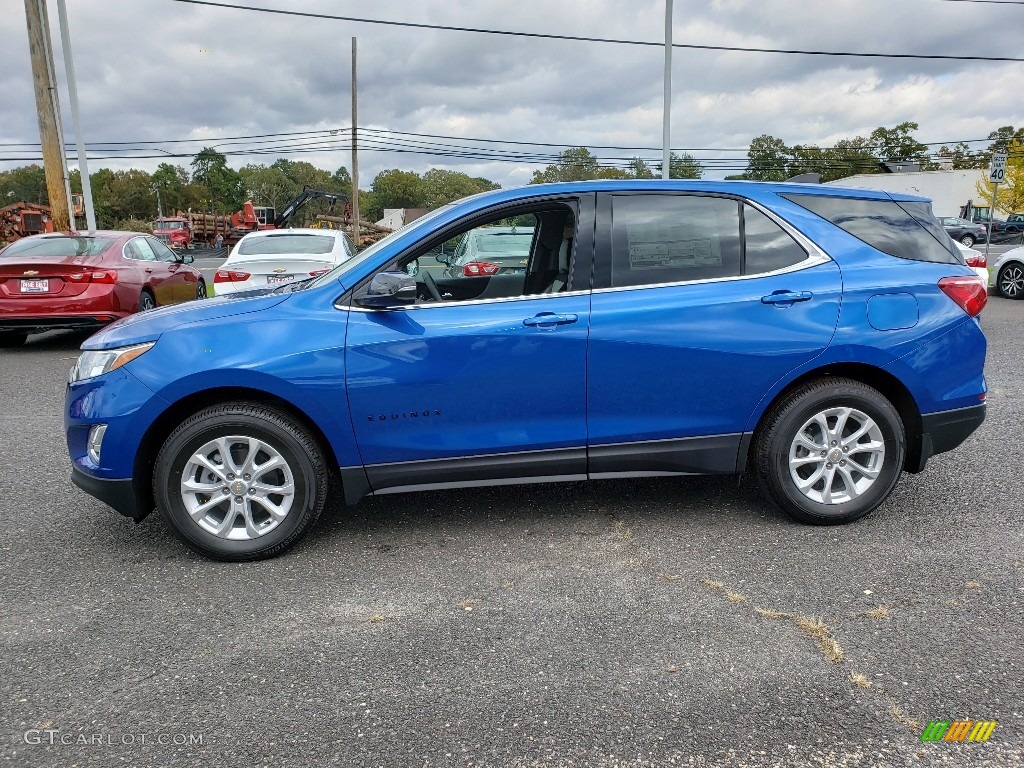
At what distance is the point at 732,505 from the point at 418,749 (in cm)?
249

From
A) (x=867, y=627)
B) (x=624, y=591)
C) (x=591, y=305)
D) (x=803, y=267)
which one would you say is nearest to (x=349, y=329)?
(x=591, y=305)

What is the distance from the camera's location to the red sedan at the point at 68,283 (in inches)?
356

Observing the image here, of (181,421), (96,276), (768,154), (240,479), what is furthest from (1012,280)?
(768,154)

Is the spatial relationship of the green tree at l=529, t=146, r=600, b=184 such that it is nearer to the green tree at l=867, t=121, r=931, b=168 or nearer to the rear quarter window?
the green tree at l=867, t=121, r=931, b=168

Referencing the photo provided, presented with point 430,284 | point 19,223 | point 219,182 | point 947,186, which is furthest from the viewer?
point 219,182

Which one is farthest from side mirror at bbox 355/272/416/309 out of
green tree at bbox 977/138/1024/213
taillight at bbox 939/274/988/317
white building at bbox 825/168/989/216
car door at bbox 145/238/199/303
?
white building at bbox 825/168/989/216

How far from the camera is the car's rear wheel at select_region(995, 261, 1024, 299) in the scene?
1448cm

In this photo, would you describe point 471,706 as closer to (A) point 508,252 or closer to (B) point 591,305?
(B) point 591,305

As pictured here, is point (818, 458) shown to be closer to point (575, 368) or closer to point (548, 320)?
point (575, 368)

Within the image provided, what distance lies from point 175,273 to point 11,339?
90.9 inches

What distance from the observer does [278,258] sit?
9500 millimetres

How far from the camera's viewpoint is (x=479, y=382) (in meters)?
3.53

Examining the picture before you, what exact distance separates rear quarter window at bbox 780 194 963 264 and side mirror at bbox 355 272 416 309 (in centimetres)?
199

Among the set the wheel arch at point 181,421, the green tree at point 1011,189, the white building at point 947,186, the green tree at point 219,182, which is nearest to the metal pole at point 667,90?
the wheel arch at point 181,421
